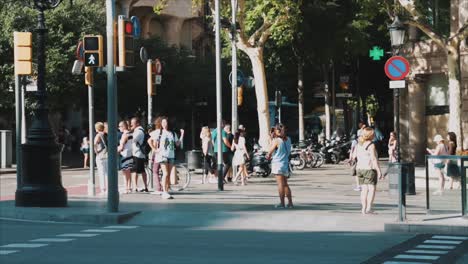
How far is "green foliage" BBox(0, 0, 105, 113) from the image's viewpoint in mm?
42531

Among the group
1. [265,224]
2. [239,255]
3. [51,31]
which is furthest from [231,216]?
[51,31]

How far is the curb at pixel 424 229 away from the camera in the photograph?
52.5ft

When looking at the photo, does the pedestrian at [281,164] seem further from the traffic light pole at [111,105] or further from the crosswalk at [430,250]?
the crosswalk at [430,250]

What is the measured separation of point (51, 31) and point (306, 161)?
47.6ft

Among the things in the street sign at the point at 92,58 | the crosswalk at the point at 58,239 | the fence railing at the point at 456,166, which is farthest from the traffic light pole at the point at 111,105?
the fence railing at the point at 456,166

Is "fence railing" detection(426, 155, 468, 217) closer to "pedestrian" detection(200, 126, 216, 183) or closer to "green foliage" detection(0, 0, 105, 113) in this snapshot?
"pedestrian" detection(200, 126, 216, 183)

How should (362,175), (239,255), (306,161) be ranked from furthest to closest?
(306,161) → (362,175) → (239,255)

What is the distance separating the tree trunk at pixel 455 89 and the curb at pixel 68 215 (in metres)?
13.3

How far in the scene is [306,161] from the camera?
3809cm

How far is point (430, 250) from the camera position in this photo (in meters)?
13.3

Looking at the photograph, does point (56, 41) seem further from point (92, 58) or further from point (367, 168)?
point (367, 168)

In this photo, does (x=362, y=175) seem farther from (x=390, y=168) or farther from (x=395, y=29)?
(x=395, y=29)

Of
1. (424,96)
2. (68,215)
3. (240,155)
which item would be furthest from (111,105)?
(424,96)

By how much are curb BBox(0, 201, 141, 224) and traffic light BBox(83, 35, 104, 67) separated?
2803 mm
